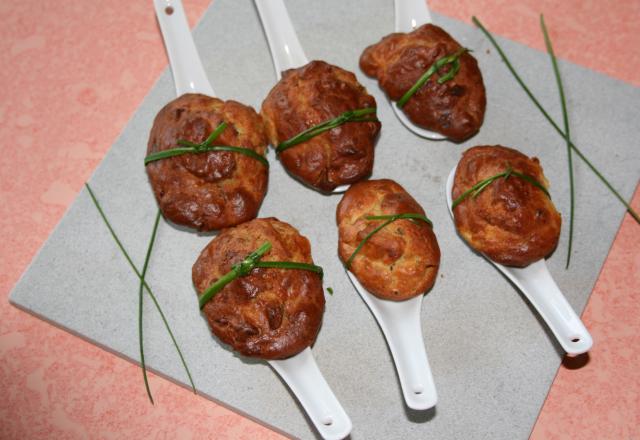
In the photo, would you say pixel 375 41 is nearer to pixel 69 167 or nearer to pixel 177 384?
pixel 69 167

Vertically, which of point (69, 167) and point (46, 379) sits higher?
point (69, 167)

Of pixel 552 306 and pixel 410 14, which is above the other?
pixel 410 14

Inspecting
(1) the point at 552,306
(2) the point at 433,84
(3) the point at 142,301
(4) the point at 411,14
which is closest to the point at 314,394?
(3) the point at 142,301

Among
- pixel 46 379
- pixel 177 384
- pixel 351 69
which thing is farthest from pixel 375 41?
pixel 46 379

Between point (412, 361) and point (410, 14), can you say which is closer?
point (412, 361)

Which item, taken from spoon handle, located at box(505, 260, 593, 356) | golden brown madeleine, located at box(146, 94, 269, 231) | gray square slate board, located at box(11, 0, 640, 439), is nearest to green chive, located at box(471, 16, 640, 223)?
gray square slate board, located at box(11, 0, 640, 439)

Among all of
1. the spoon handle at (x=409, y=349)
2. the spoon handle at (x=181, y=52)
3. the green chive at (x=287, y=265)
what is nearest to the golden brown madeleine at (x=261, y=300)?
the green chive at (x=287, y=265)

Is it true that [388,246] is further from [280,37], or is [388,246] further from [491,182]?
[280,37]
